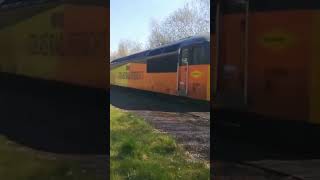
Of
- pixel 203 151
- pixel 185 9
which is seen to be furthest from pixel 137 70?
pixel 185 9

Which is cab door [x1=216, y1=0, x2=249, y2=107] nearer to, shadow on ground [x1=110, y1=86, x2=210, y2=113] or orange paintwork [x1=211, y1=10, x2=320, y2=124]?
orange paintwork [x1=211, y1=10, x2=320, y2=124]

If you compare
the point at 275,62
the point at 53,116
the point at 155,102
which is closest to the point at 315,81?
the point at 275,62

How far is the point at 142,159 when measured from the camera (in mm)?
3613

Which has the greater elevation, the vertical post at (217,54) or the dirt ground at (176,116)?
the vertical post at (217,54)

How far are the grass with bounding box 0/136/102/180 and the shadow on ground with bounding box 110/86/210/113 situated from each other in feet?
3.18

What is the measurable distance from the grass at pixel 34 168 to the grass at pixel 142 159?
440mm

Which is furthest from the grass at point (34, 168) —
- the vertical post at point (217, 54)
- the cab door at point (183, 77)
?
the cab door at point (183, 77)

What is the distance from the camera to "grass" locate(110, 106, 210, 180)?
3504mm

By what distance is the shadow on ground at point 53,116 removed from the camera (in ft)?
9.61

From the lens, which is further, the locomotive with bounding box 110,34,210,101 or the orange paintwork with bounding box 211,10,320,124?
the locomotive with bounding box 110,34,210,101

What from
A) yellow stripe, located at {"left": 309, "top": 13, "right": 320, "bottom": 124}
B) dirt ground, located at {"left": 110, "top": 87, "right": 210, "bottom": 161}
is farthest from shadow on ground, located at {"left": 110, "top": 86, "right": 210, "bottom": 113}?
yellow stripe, located at {"left": 309, "top": 13, "right": 320, "bottom": 124}

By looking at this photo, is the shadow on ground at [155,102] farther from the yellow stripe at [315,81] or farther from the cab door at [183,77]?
the yellow stripe at [315,81]

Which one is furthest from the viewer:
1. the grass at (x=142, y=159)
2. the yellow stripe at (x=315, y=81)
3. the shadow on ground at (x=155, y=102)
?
the shadow on ground at (x=155, y=102)

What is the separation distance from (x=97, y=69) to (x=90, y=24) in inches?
11.4
